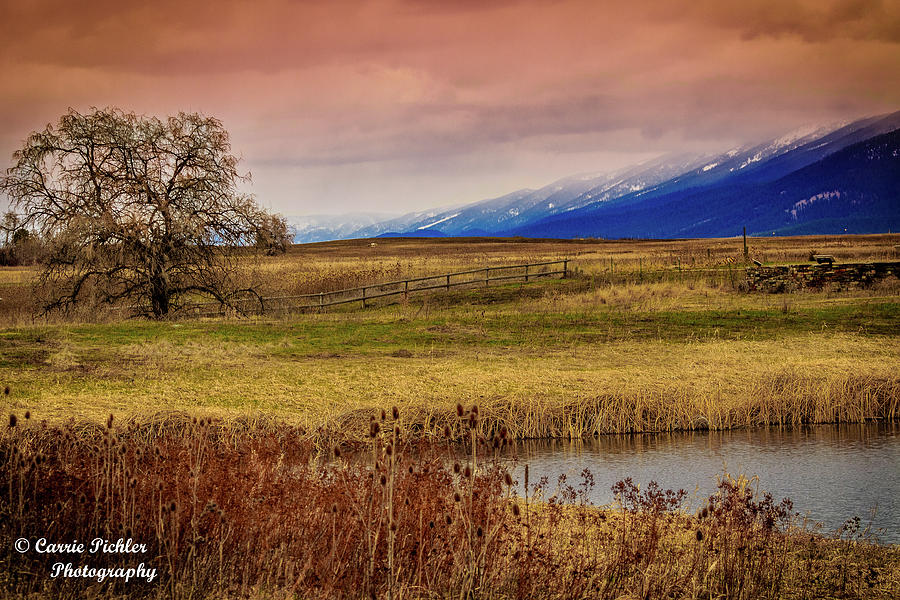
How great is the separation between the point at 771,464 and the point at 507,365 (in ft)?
31.1

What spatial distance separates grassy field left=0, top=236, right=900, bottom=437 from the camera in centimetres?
1886

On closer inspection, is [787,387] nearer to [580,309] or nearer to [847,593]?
[847,593]

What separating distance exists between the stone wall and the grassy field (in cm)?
207

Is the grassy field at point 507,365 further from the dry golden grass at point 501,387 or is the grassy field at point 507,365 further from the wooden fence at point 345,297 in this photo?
the wooden fence at point 345,297

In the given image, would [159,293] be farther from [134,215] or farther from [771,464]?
[771,464]

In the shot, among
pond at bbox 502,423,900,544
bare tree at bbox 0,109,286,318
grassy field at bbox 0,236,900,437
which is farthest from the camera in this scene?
bare tree at bbox 0,109,286,318

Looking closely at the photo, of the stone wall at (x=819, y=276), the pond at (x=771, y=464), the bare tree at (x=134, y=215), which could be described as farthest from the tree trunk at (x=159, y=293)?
the stone wall at (x=819, y=276)

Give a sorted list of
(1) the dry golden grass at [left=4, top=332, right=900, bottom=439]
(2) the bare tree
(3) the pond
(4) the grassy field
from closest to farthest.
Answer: (3) the pond, (1) the dry golden grass at [left=4, top=332, right=900, bottom=439], (4) the grassy field, (2) the bare tree

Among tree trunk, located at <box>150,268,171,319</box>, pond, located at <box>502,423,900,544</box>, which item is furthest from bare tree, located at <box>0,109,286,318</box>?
pond, located at <box>502,423,900,544</box>

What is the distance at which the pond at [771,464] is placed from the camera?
13.8m

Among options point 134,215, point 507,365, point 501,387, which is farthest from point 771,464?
point 134,215

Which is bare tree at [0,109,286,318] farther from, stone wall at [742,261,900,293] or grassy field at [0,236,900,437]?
stone wall at [742,261,900,293]

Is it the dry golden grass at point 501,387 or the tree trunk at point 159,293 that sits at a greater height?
the tree trunk at point 159,293

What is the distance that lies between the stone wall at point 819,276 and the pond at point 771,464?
2440cm
